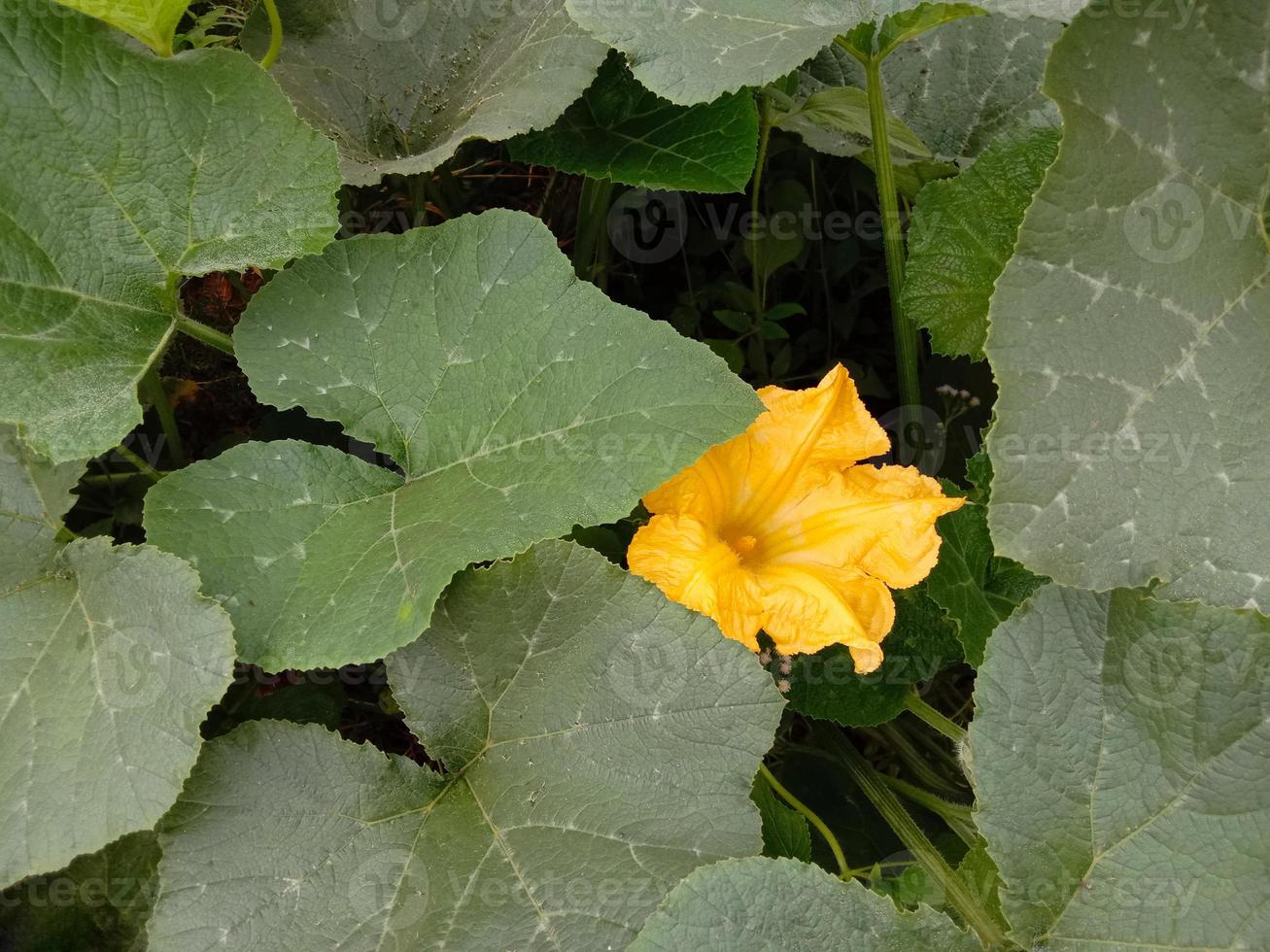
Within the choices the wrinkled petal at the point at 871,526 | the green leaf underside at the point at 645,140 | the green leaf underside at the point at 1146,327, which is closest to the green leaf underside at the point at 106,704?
the wrinkled petal at the point at 871,526

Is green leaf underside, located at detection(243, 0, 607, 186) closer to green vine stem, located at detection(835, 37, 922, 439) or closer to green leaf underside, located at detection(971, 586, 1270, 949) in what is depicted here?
green vine stem, located at detection(835, 37, 922, 439)

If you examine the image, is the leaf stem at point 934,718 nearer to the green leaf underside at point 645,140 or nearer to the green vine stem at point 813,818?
the green vine stem at point 813,818

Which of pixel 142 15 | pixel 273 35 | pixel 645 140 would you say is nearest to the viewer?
pixel 142 15

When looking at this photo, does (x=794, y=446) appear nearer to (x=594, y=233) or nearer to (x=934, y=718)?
(x=934, y=718)

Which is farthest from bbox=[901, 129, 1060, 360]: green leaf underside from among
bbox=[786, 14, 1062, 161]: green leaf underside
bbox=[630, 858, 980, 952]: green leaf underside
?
bbox=[630, 858, 980, 952]: green leaf underside

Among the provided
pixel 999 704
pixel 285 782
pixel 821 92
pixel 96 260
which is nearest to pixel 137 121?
pixel 96 260

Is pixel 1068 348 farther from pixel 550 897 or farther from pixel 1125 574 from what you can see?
pixel 550 897

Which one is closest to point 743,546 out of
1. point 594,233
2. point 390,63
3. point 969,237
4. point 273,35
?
point 969,237
